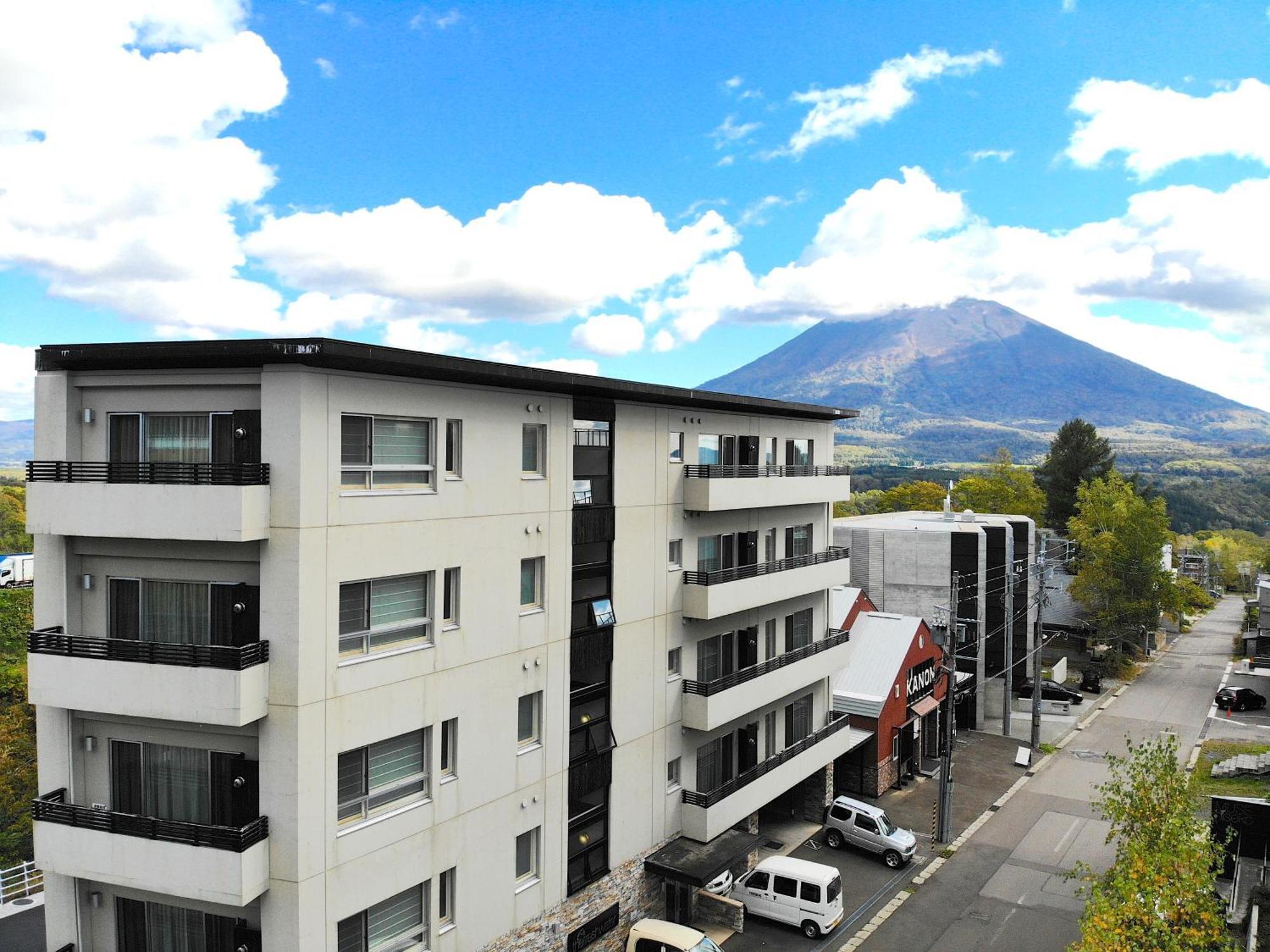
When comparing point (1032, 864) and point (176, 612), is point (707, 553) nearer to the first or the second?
point (176, 612)

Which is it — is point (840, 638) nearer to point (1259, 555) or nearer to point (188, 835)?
point (188, 835)

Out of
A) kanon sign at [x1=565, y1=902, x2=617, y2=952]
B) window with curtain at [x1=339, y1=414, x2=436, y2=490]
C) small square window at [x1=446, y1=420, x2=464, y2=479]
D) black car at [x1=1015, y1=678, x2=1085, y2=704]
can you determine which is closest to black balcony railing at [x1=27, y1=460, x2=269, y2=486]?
window with curtain at [x1=339, y1=414, x2=436, y2=490]

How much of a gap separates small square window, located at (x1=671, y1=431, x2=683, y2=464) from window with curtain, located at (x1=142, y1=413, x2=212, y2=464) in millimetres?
13580

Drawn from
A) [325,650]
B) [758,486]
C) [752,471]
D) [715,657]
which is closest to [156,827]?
[325,650]

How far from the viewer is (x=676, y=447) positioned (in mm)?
25969

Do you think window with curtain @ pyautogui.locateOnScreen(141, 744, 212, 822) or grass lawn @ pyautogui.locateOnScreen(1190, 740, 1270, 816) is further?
grass lawn @ pyautogui.locateOnScreen(1190, 740, 1270, 816)

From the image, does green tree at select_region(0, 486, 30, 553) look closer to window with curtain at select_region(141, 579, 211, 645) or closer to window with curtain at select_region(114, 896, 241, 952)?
window with curtain at select_region(114, 896, 241, 952)

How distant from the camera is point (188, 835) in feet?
49.2

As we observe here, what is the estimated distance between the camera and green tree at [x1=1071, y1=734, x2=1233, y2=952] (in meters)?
16.6

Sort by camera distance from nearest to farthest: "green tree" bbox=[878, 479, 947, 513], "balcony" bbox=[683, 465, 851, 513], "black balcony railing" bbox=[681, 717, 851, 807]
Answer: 1. "black balcony railing" bbox=[681, 717, 851, 807]
2. "balcony" bbox=[683, 465, 851, 513]
3. "green tree" bbox=[878, 479, 947, 513]

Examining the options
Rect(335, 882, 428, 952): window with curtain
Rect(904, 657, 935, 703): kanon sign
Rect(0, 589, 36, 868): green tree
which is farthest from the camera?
Rect(904, 657, 935, 703): kanon sign

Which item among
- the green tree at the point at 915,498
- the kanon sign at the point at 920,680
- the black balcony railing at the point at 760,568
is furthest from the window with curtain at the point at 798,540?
the green tree at the point at 915,498

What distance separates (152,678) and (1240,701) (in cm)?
6331

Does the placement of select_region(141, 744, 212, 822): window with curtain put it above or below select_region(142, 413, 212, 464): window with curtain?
below
